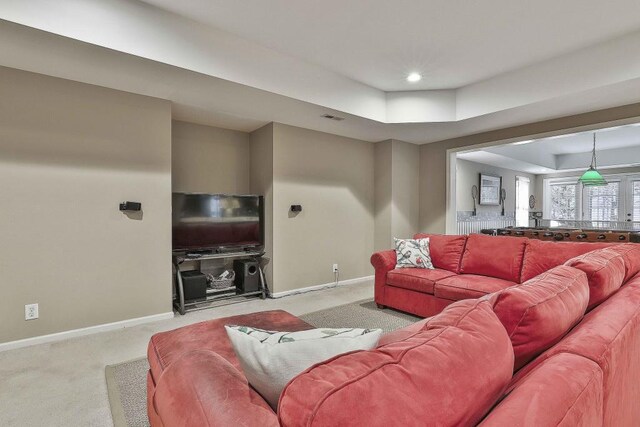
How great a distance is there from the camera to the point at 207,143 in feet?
14.9

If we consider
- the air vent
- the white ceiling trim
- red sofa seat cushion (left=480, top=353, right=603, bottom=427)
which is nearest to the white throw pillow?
red sofa seat cushion (left=480, top=353, right=603, bottom=427)

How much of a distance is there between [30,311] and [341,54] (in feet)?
12.1

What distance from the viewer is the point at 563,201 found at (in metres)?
9.53

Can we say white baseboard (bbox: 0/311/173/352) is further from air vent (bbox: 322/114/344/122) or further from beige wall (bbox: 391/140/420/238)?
beige wall (bbox: 391/140/420/238)

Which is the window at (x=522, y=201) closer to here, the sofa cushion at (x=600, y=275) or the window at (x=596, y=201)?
the window at (x=596, y=201)

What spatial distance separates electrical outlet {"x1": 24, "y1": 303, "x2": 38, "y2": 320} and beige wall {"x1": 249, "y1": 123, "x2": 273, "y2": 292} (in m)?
2.40

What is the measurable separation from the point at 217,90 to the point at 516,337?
3180mm

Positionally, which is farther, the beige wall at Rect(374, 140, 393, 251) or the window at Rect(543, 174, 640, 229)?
the window at Rect(543, 174, 640, 229)

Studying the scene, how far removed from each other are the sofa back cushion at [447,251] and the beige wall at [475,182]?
12.2 feet

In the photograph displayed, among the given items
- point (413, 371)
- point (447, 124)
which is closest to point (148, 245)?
point (413, 371)

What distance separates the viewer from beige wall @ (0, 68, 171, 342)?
281 centimetres

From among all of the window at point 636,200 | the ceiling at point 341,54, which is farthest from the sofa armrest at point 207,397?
the window at point 636,200

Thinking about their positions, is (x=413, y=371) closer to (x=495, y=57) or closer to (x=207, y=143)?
(x=495, y=57)

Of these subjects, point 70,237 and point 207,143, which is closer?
point 70,237
